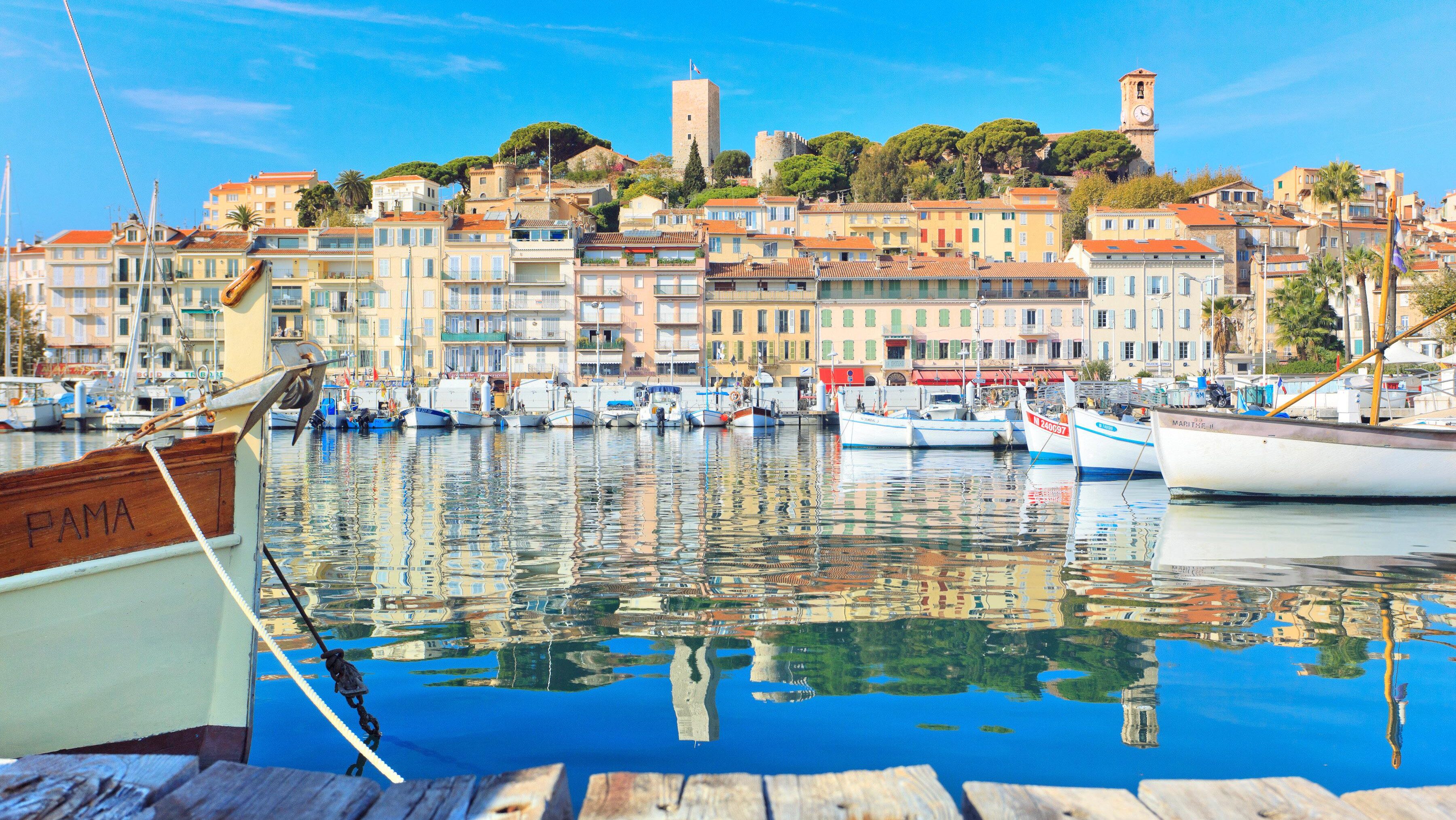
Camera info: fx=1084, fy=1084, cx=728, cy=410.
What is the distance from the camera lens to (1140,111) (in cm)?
12338

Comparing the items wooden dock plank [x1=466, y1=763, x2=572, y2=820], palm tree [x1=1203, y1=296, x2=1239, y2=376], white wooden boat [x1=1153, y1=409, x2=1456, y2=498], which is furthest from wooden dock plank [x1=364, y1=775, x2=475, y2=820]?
palm tree [x1=1203, y1=296, x2=1239, y2=376]

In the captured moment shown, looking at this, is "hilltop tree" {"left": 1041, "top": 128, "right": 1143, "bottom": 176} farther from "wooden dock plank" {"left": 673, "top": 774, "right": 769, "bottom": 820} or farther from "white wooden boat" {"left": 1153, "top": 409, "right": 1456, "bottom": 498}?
"wooden dock plank" {"left": 673, "top": 774, "right": 769, "bottom": 820}

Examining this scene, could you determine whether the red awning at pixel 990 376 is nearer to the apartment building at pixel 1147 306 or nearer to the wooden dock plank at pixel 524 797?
the apartment building at pixel 1147 306

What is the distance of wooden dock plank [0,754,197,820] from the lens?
2.99 meters

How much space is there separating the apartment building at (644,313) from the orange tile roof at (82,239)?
39.3m

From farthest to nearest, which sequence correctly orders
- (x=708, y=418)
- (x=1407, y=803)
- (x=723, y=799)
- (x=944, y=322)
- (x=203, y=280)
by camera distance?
1. (x=203, y=280)
2. (x=944, y=322)
3. (x=708, y=418)
4. (x=723, y=799)
5. (x=1407, y=803)

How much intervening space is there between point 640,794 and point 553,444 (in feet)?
125

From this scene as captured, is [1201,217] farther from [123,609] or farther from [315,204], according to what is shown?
[123,609]

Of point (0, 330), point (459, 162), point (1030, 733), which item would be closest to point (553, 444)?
point (1030, 733)

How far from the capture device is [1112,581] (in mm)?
10227

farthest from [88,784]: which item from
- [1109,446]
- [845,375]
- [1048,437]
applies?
[845,375]

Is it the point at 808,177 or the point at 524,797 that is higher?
the point at 808,177

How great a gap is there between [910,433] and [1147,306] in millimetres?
37745

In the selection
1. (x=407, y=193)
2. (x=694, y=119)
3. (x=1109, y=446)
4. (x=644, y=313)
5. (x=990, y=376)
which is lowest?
(x=1109, y=446)
